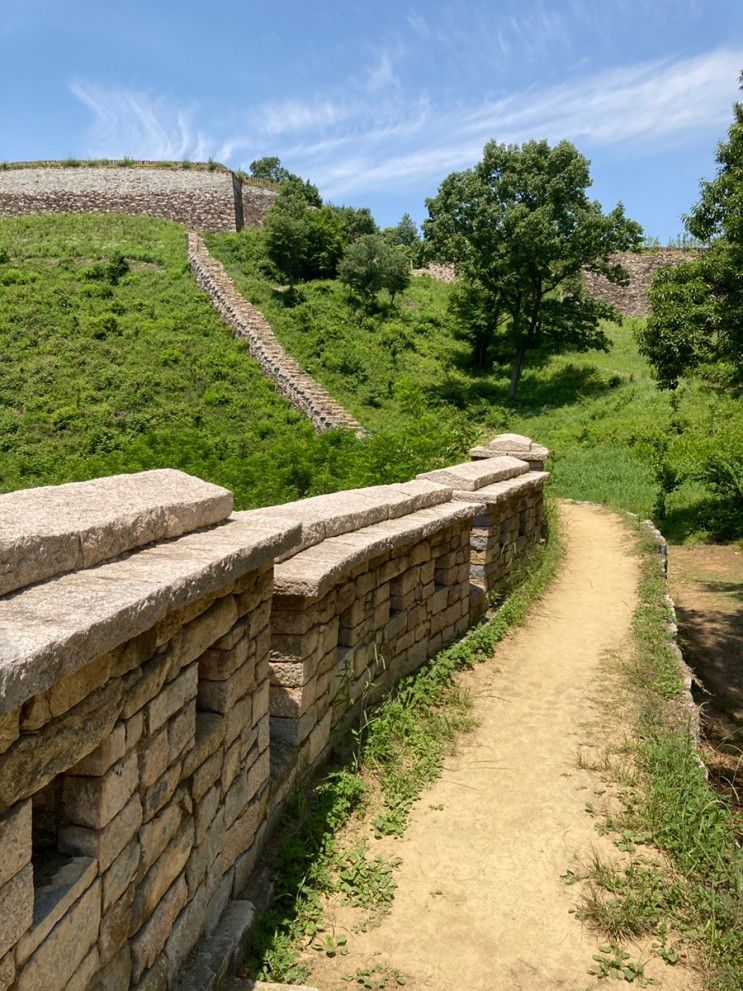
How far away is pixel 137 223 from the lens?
3500cm

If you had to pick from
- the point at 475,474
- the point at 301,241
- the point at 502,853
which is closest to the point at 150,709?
the point at 502,853

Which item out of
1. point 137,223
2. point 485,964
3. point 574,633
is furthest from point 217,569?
point 137,223

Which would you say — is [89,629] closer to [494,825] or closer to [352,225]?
[494,825]

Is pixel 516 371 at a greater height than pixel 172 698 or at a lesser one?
greater

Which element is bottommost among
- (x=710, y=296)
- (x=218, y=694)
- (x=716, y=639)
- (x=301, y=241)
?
(x=716, y=639)

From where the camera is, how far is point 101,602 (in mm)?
2082

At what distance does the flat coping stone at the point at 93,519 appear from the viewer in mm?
Result: 2188

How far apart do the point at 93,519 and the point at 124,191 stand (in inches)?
1565

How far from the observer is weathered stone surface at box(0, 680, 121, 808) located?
182 centimetres

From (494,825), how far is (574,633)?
3.74 meters

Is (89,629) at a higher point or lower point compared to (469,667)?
higher

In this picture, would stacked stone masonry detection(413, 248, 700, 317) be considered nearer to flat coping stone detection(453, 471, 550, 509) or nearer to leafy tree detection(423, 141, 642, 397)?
leafy tree detection(423, 141, 642, 397)

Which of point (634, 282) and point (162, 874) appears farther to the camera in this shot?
point (634, 282)

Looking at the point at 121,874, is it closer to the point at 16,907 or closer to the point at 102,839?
the point at 102,839
